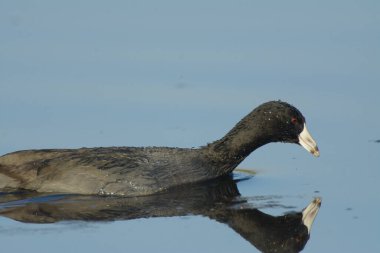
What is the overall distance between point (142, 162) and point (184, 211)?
0.95 meters

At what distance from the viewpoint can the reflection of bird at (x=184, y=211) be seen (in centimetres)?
1120

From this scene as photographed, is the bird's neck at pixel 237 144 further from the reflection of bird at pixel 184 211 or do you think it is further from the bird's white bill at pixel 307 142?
the reflection of bird at pixel 184 211

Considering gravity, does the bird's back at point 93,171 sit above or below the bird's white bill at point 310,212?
above

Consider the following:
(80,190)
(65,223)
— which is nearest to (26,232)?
(65,223)

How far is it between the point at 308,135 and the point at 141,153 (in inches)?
74.1

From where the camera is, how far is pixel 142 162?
12.6 meters

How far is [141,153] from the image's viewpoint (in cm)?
1275

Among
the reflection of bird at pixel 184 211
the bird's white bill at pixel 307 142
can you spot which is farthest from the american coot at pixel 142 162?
the reflection of bird at pixel 184 211

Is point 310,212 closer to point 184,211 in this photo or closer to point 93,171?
point 184,211

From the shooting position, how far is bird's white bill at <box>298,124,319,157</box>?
1295cm

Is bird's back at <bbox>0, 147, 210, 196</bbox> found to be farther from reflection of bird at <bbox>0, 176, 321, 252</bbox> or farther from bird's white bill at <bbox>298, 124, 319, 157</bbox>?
bird's white bill at <bbox>298, 124, 319, 157</bbox>

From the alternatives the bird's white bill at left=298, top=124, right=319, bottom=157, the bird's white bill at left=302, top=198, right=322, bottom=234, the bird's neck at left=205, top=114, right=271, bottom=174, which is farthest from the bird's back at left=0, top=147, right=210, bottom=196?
the bird's white bill at left=302, top=198, right=322, bottom=234

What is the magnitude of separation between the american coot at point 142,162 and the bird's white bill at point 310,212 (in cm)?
96

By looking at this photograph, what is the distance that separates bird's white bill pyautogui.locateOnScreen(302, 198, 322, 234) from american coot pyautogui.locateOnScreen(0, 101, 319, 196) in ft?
3.16
